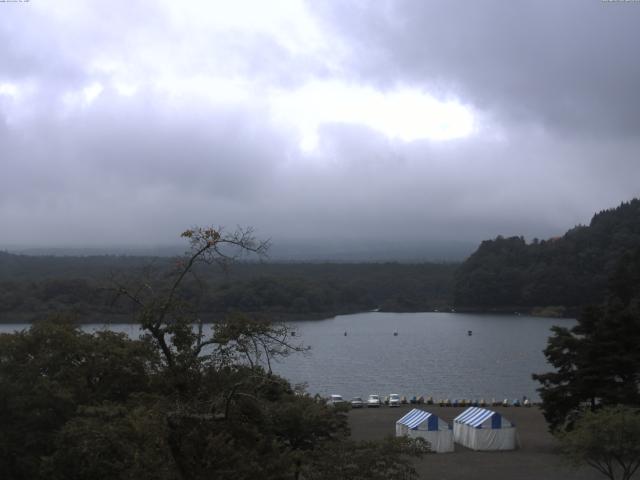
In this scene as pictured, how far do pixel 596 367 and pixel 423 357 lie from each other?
106 feet

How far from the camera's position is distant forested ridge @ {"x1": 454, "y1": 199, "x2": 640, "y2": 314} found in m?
83.4

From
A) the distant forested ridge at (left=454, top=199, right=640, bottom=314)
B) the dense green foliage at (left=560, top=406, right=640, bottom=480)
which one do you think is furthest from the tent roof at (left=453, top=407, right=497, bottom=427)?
the distant forested ridge at (left=454, top=199, right=640, bottom=314)

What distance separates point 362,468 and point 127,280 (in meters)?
3.12

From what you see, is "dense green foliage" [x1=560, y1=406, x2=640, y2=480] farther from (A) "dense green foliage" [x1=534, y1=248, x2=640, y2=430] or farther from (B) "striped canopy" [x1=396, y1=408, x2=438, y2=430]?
(B) "striped canopy" [x1=396, y1=408, x2=438, y2=430]

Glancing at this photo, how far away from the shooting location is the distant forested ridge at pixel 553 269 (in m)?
83.4

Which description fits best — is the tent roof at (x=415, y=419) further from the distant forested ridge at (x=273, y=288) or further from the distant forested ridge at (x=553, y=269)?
the distant forested ridge at (x=553, y=269)

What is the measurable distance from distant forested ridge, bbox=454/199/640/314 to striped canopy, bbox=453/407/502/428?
62594 mm

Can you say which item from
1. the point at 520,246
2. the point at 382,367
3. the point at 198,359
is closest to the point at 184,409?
the point at 198,359

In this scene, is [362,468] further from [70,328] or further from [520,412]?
[520,412]

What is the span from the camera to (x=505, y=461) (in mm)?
19000

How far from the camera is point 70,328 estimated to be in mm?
13508

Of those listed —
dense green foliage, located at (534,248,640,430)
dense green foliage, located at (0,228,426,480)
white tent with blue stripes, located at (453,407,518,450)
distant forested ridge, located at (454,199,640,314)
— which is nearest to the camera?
dense green foliage, located at (0,228,426,480)

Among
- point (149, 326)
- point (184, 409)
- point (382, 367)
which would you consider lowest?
point (382, 367)

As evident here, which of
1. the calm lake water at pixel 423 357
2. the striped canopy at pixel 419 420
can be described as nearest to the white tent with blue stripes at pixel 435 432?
the striped canopy at pixel 419 420
